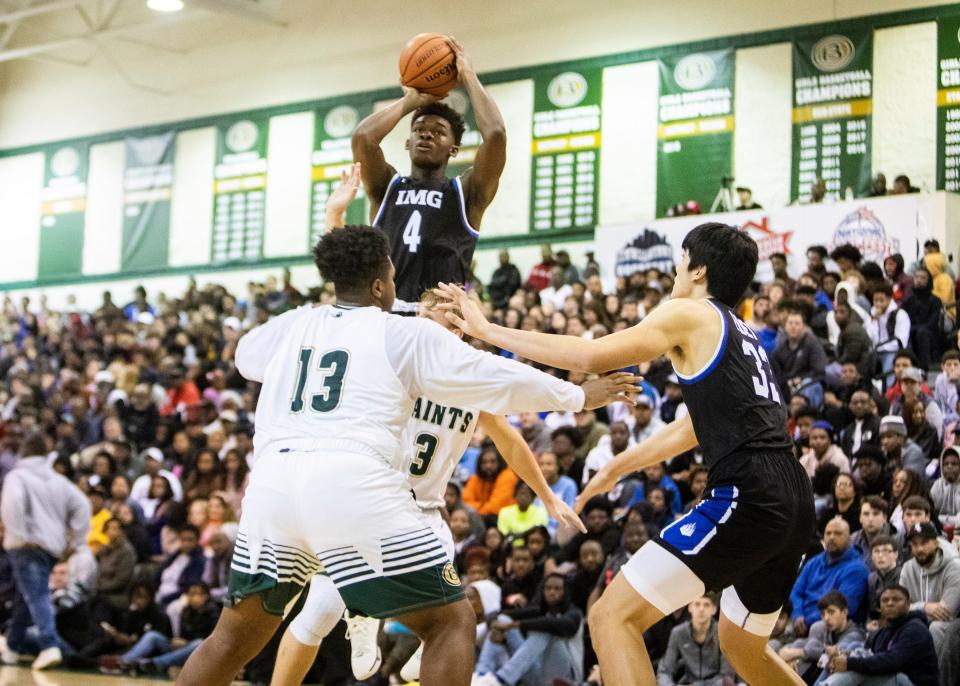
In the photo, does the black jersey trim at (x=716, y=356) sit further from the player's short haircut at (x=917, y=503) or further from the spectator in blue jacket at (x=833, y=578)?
the player's short haircut at (x=917, y=503)

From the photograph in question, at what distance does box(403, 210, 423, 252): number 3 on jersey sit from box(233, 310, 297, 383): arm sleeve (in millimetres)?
1633

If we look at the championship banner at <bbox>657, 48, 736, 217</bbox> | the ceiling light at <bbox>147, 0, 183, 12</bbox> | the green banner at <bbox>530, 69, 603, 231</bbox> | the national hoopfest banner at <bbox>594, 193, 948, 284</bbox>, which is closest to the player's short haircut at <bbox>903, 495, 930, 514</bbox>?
the national hoopfest banner at <bbox>594, 193, 948, 284</bbox>

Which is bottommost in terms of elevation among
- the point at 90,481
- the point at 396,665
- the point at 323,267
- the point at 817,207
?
the point at 396,665

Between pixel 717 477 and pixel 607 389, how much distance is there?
59 centimetres

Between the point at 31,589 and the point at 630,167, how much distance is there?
1119 cm

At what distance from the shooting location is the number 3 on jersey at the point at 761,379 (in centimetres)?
544

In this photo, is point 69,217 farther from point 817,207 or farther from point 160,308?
point 817,207

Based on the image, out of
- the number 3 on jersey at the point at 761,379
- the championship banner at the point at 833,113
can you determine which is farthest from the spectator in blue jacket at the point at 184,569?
the championship banner at the point at 833,113

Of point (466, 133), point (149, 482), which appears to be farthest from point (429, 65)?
point (466, 133)

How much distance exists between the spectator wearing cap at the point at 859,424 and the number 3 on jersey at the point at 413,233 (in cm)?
585

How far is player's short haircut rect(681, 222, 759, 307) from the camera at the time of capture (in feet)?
18.4

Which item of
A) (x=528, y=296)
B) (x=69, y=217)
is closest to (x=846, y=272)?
(x=528, y=296)

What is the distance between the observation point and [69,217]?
26297 mm

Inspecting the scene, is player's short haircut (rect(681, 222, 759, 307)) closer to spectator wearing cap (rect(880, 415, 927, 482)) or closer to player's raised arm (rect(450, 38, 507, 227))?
player's raised arm (rect(450, 38, 507, 227))
